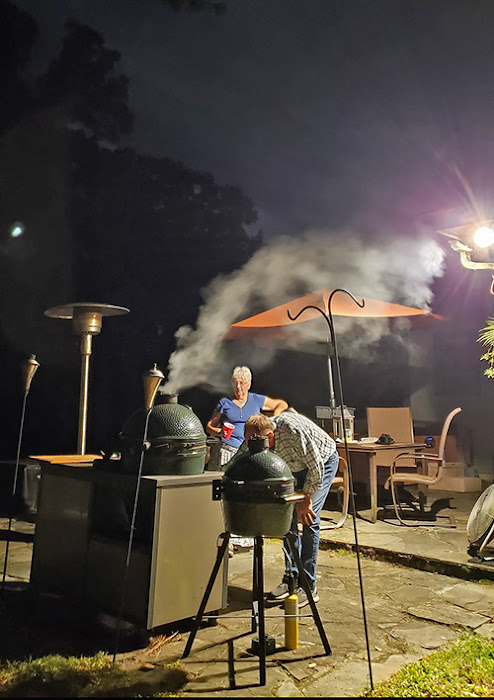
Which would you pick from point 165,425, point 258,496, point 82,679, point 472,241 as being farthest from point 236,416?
point 472,241

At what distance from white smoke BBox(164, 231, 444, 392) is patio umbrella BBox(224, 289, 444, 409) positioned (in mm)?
865

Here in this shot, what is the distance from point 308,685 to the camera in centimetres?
277

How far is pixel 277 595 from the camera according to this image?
422cm

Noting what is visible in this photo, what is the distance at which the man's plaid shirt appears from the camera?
3.90 m

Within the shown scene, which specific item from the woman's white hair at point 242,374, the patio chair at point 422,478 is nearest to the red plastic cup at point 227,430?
the woman's white hair at point 242,374

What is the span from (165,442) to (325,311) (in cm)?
588

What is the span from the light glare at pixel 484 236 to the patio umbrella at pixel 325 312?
6.81 feet

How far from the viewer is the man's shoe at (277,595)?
4.18 meters

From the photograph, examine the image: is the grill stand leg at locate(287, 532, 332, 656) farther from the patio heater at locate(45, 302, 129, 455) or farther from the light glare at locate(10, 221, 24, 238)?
the light glare at locate(10, 221, 24, 238)

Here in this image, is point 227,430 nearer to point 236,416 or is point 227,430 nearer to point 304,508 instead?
point 236,416

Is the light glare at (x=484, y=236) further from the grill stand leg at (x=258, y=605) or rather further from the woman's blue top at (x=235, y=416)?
the grill stand leg at (x=258, y=605)

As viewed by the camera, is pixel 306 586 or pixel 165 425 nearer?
pixel 306 586

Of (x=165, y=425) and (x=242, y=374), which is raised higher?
(x=242, y=374)

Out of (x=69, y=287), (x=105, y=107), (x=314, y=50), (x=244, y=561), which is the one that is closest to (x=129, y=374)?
(x=69, y=287)
